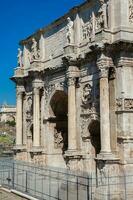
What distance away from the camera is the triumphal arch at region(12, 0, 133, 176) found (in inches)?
698

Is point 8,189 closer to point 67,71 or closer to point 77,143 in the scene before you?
point 77,143

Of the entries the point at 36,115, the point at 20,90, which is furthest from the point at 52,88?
the point at 20,90

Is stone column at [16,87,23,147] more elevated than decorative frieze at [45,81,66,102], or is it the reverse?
decorative frieze at [45,81,66,102]

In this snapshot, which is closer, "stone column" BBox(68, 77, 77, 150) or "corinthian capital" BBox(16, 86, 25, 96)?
"stone column" BBox(68, 77, 77, 150)

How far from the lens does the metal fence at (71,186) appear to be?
52.3 feet

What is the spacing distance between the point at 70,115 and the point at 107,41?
15.5 feet

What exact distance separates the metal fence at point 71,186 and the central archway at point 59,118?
4989 mm

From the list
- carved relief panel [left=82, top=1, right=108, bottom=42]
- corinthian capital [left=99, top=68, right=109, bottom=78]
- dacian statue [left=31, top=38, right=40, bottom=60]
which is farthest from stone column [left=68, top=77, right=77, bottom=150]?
dacian statue [left=31, top=38, right=40, bottom=60]

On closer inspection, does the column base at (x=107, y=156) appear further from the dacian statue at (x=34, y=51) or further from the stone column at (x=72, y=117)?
the dacian statue at (x=34, y=51)

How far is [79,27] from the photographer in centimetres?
2109

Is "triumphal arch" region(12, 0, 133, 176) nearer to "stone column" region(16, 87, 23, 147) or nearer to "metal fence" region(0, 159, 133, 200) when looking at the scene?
"stone column" region(16, 87, 23, 147)

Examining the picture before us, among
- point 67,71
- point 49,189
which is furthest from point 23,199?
point 67,71

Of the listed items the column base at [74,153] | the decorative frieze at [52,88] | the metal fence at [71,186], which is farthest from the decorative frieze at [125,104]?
the decorative frieze at [52,88]

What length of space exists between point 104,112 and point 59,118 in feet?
23.2
